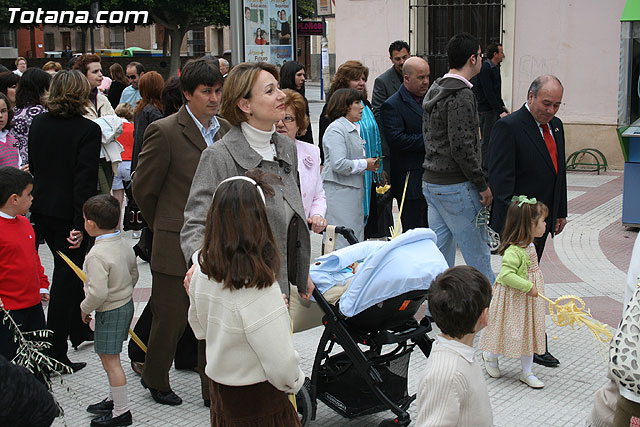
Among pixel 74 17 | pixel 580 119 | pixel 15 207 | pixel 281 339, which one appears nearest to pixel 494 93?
pixel 580 119

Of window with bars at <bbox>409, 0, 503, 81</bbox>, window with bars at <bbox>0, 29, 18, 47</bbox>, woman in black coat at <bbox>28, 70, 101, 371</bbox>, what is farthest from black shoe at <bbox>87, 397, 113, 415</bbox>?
window with bars at <bbox>0, 29, 18, 47</bbox>

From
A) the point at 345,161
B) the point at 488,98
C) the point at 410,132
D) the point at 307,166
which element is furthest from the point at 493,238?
the point at 488,98

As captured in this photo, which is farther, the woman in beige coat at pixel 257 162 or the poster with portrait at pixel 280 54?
the poster with portrait at pixel 280 54

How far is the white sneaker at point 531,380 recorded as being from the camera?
192 inches

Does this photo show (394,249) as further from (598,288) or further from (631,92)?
(631,92)

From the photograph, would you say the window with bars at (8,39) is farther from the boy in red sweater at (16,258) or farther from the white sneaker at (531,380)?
the white sneaker at (531,380)

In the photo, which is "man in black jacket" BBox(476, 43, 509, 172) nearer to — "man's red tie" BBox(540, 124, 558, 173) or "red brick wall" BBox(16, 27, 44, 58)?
"man's red tie" BBox(540, 124, 558, 173)

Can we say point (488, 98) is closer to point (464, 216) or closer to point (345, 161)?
point (345, 161)

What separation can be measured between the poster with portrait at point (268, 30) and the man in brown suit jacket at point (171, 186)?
307 inches

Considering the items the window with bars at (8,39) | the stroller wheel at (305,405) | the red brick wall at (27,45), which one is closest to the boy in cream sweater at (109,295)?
the stroller wheel at (305,405)

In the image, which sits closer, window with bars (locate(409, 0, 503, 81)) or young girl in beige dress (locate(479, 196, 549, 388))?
young girl in beige dress (locate(479, 196, 549, 388))

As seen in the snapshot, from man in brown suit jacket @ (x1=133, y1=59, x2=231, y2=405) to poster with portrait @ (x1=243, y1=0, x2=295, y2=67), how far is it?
7794 mm

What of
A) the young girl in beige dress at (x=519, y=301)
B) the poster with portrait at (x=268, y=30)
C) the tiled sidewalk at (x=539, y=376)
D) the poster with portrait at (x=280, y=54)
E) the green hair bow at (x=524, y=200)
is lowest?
the tiled sidewalk at (x=539, y=376)

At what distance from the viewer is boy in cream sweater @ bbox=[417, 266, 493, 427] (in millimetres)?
2762
